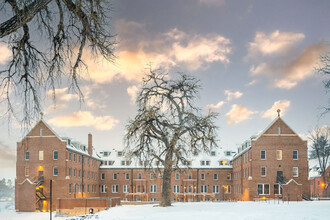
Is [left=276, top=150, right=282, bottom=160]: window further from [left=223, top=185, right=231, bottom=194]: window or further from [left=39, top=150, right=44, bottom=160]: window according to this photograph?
[left=39, top=150, right=44, bottom=160]: window

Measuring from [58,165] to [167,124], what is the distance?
30373 millimetres

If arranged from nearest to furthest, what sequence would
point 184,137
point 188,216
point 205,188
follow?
point 188,216, point 184,137, point 205,188

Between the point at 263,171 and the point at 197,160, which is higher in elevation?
the point at 197,160

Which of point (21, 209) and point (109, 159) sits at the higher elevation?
point (109, 159)

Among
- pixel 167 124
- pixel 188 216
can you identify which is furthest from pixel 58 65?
pixel 167 124

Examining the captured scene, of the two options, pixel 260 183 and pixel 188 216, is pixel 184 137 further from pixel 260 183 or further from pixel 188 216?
pixel 260 183

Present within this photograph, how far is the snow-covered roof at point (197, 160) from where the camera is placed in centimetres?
7662

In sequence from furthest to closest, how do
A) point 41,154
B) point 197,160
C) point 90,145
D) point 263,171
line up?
point 197,160 < point 90,145 < point 41,154 < point 263,171

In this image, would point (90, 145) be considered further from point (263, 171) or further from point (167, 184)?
point (167, 184)

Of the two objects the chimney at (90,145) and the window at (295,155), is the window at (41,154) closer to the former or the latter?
the chimney at (90,145)

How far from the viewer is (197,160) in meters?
78.0

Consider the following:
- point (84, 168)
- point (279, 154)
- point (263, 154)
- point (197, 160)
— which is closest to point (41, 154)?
point (84, 168)

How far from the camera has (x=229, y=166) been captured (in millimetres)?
75750

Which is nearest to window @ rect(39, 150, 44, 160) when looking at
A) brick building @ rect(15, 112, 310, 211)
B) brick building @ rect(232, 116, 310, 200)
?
brick building @ rect(15, 112, 310, 211)
